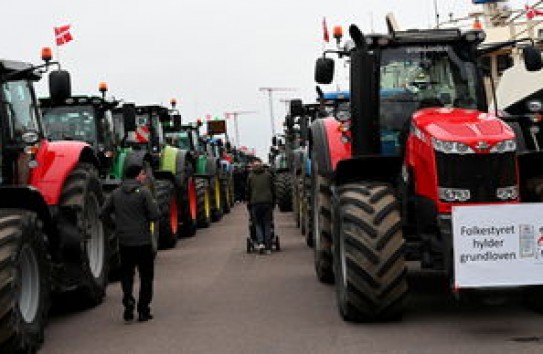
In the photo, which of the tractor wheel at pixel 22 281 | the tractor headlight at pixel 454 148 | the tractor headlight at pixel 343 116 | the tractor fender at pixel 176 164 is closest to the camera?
the tractor wheel at pixel 22 281

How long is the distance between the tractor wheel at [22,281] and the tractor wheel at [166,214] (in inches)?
313

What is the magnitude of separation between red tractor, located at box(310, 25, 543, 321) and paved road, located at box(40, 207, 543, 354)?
1.29 ft

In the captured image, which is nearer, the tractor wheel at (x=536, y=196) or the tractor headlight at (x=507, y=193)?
the tractor headlight at (x=507, y=193)

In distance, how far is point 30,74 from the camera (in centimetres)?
980

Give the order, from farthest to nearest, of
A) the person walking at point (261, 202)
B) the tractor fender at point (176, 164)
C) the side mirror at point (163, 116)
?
the side mirror at point (163, 116)
the tractor fender at point (176, 164)
the person walking at point (261, 202)

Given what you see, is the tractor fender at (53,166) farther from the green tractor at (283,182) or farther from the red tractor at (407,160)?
the green tractor at (283,182)

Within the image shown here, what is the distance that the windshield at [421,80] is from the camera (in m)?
9.65

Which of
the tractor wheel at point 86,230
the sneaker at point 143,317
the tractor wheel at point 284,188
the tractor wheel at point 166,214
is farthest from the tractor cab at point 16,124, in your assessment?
the tractor wheel at point 284,188

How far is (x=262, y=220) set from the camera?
16484 mm

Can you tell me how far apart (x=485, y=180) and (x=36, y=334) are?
4238 millimetres

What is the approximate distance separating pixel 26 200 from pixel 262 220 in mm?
8003

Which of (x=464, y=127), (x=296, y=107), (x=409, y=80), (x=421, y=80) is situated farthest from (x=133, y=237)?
(x=296, y=107)

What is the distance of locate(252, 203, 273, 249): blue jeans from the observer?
643 inches

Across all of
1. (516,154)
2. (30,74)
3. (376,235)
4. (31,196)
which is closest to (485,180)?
(516,154)
